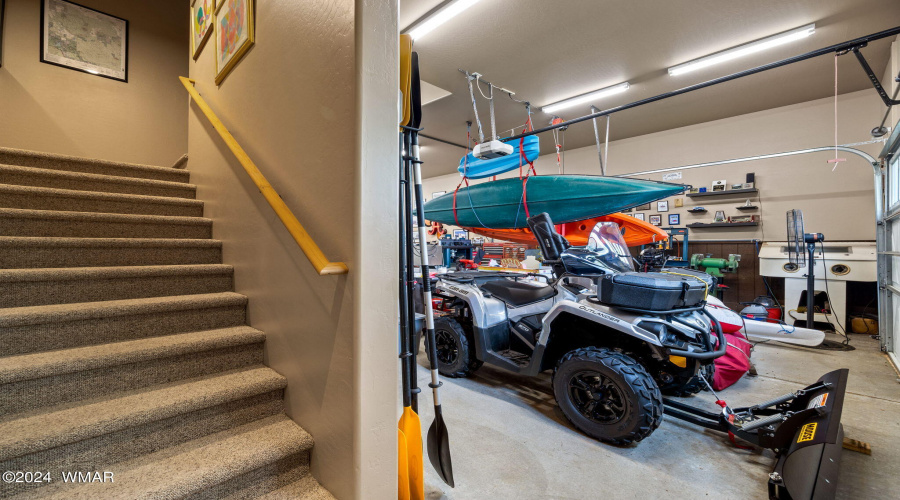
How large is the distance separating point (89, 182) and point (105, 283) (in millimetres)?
1241

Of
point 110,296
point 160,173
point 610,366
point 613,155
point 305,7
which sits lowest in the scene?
point 610,366

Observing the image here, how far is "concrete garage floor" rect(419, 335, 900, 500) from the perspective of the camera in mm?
1604

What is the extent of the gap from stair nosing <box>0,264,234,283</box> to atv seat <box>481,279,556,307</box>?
1.97 metres

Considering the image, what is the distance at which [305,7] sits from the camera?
1.46 m

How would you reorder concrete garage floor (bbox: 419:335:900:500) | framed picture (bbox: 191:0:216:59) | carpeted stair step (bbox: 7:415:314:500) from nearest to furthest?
carpeted stair step (bbox: 7:415:314:500) → concrete garage floor (bbox: 419:335:900:500) → framed picture (bbox: 191:0:216:59)

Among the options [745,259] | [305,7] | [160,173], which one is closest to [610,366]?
[305,7]

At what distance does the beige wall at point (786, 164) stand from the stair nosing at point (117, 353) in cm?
689

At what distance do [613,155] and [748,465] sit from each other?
715 centimetres

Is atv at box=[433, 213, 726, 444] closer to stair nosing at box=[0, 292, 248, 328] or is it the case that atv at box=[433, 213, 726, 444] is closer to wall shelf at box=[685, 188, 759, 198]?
stair nosing at box=[0, 292, 248, 328]

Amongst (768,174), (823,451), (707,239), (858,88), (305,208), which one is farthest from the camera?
(707,239)

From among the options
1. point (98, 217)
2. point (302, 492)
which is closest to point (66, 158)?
point (98, 217)

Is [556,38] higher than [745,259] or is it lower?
higher

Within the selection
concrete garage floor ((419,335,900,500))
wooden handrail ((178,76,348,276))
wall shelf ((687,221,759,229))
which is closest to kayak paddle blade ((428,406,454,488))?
concrete garage floor ((419,335,900,500))

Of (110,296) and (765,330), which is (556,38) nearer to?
(765,330)
